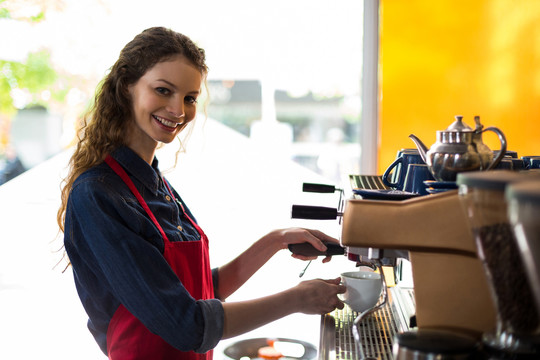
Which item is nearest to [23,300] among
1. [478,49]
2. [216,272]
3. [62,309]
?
[62,309]

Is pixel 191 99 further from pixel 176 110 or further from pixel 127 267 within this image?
pixel 127 267

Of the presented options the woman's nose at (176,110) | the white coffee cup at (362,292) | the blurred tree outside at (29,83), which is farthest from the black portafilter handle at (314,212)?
the blurred tree outside at (29,83)

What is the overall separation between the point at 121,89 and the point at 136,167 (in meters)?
0.23

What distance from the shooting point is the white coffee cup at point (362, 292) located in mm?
1535

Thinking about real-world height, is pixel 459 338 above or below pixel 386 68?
below

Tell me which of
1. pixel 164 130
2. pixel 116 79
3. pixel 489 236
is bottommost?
pixel 489 236

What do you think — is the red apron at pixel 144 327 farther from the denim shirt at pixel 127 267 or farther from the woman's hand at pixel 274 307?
the woman's hand at pixel 274 307

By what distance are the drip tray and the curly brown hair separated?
0.72m

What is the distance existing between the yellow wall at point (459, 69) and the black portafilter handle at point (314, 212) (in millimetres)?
993

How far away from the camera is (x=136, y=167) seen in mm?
1570

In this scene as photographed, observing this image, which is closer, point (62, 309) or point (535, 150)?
point (535, 150)

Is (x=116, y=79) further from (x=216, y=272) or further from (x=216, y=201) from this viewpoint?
(x=216, y=201)

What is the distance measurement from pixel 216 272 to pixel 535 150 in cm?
113

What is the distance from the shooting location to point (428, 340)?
0.82 m
